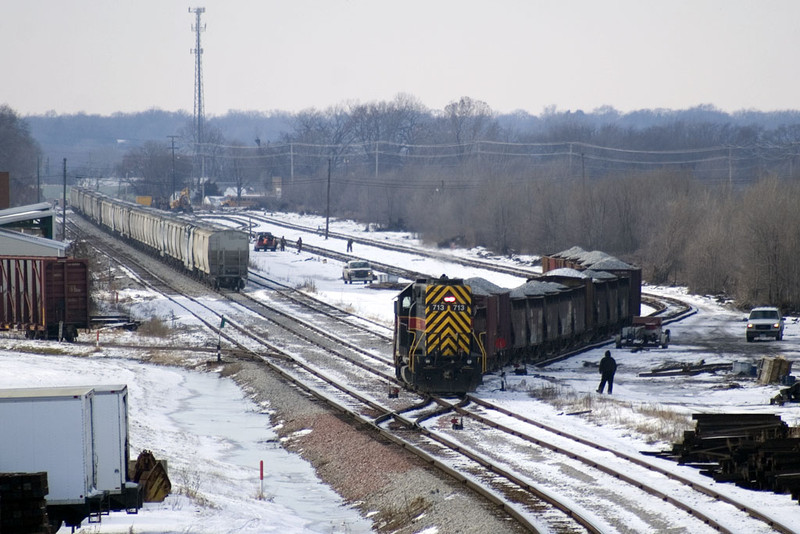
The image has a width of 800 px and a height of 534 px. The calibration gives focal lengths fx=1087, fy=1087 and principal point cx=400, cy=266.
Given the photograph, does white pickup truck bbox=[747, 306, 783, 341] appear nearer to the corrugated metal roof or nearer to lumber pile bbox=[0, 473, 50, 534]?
the corrugated metal roof

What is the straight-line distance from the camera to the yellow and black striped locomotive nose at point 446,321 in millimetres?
25953

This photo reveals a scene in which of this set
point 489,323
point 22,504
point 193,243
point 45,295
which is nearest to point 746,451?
point 22,504

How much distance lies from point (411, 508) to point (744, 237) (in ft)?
149

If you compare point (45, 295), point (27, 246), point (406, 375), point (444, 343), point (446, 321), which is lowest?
point (406, 375)

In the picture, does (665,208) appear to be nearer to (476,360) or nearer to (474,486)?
(476,360)

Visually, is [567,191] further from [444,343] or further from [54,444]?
[54,444]

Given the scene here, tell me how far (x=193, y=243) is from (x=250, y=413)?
112 ft

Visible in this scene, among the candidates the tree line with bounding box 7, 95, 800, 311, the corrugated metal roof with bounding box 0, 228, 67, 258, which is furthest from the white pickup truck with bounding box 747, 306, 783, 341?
the corrugated metal roof with bounding box 0, 228, 67, 258

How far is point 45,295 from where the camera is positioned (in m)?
39.4

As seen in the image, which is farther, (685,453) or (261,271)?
(261,271)

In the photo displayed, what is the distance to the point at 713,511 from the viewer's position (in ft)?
49.0

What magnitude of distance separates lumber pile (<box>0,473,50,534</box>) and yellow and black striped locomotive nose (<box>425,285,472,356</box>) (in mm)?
14013

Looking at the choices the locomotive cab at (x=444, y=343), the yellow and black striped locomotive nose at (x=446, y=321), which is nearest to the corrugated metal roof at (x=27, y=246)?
the locomotive cab at (x=444, y=343)

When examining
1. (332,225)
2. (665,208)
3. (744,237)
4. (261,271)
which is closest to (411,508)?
(744,237)
